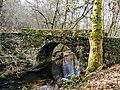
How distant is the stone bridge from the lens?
11.1 meters

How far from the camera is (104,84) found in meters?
→ 5.61

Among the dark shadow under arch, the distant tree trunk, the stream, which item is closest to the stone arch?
the dark shadow under arch

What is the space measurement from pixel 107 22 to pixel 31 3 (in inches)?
359

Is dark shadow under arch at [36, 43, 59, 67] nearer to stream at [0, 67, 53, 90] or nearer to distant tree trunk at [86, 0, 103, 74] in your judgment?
stream at [0, 67, 53, 90]

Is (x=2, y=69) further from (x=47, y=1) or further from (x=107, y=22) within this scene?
(x=107, y=22)

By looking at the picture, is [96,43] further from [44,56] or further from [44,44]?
[44,56]

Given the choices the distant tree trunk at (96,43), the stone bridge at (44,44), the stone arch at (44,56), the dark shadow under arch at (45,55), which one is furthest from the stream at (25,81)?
the distant tree trunk at (96,43)

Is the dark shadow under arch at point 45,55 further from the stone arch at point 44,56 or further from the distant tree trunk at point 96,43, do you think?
the distant tree trunk at point 96,43

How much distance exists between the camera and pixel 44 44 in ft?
41.7

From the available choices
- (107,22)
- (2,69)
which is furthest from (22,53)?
(107,22)

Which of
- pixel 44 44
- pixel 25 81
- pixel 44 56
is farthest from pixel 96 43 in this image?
pixel 44 56

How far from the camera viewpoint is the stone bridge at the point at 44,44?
11102 millimetres

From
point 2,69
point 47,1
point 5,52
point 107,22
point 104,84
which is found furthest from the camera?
point 107,22

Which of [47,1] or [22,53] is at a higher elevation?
[47,1]
